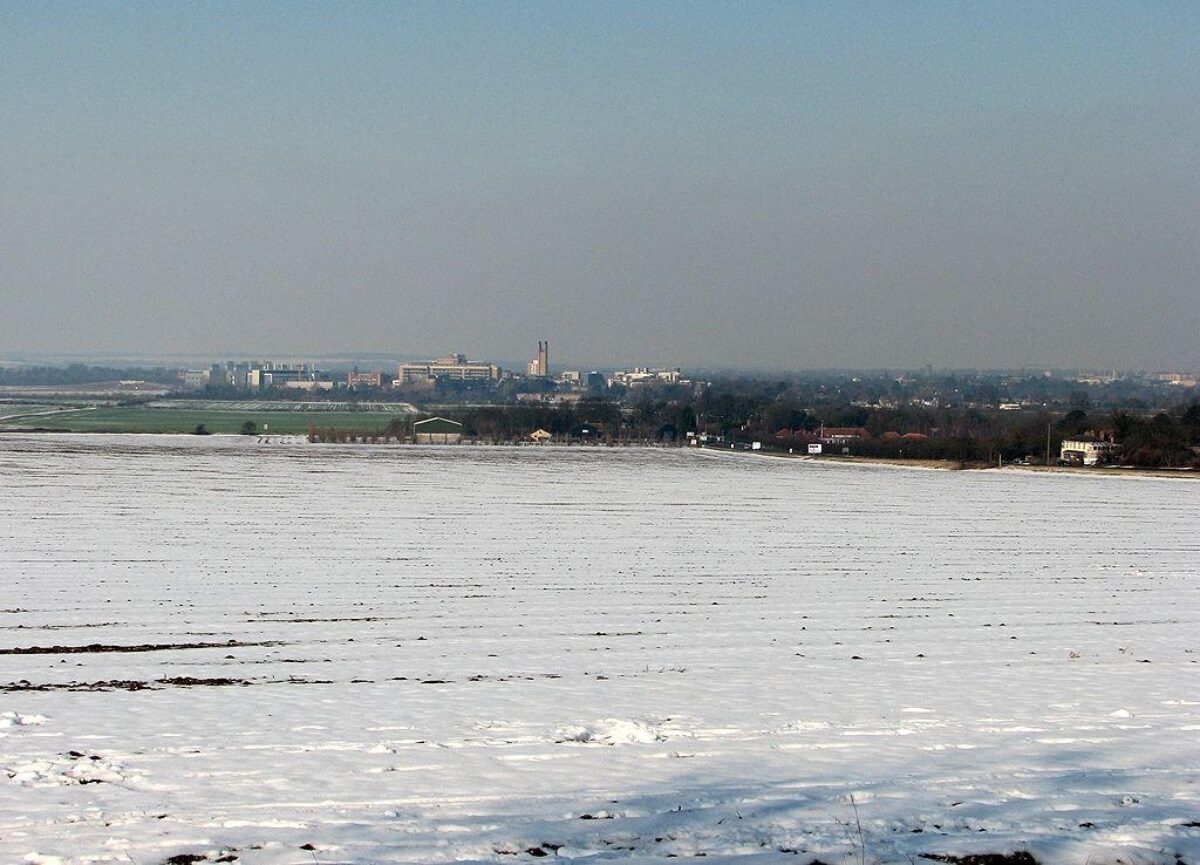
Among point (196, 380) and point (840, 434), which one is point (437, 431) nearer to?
point (840, 434)

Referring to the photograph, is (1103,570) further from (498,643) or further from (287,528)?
(287,528)

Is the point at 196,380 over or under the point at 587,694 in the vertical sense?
over

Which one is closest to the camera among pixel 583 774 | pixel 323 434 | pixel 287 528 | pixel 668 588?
pixel 583 774

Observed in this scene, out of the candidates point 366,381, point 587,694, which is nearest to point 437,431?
point 587,694

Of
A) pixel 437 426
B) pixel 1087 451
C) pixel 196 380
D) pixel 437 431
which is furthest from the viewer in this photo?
pixel 196 380

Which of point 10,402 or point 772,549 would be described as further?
point 10,402

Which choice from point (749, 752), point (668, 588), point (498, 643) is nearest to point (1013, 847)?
point (749, 752)

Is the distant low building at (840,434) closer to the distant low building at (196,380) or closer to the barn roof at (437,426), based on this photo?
the barn roof at (437,426)
